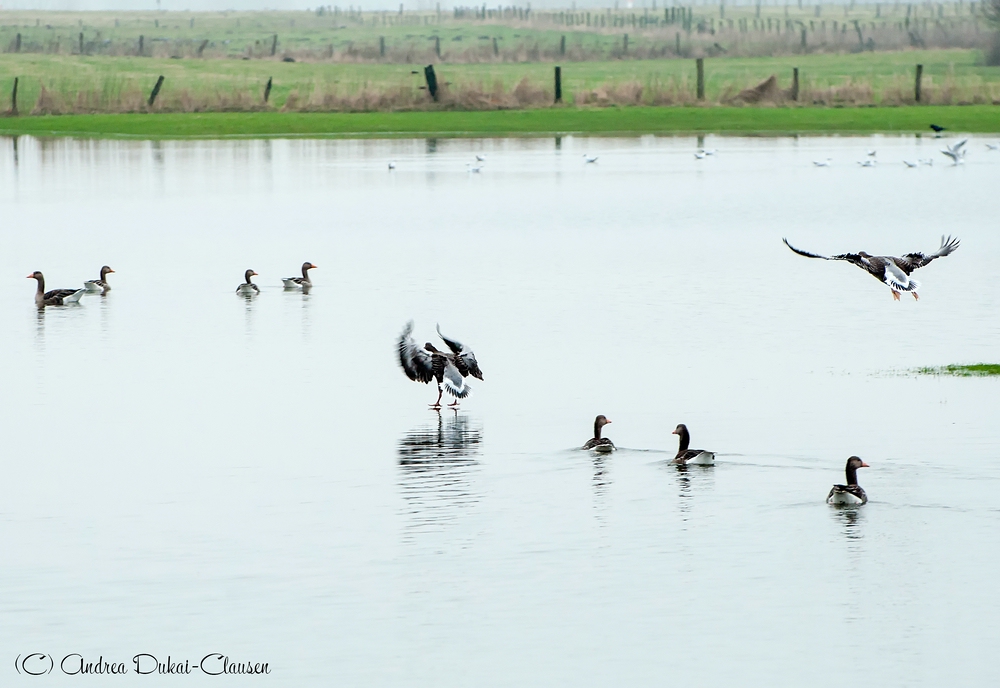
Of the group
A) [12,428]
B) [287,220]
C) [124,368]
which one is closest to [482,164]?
[287,220]

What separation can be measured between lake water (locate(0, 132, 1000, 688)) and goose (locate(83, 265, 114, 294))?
47cm

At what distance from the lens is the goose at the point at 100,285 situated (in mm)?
23125

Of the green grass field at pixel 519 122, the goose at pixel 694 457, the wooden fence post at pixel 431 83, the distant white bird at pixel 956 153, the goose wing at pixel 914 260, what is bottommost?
the goose at pixel 694 457

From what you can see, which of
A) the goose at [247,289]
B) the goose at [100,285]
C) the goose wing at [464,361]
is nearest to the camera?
the goose wing at [464,361]

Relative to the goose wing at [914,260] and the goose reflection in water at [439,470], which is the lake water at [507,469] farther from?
the goose wing at [914,260]

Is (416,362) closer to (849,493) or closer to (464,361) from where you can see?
(464,361)

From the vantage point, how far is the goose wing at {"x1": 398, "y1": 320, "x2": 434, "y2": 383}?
1492cm

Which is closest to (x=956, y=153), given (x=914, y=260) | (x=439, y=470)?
(x=914, y=260)

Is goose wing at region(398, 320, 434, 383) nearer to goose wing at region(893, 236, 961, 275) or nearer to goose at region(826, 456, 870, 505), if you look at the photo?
goose wing at region(893, 236, 961, 275)

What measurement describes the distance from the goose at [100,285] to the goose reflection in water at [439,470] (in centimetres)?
954

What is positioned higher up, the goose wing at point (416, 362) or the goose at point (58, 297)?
the goose at point (58, 297)

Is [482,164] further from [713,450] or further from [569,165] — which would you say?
[713,450]

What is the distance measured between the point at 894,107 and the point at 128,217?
99.4ft

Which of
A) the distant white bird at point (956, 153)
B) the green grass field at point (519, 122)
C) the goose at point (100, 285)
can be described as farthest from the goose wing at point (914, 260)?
the green grass field at point (519, 122)
